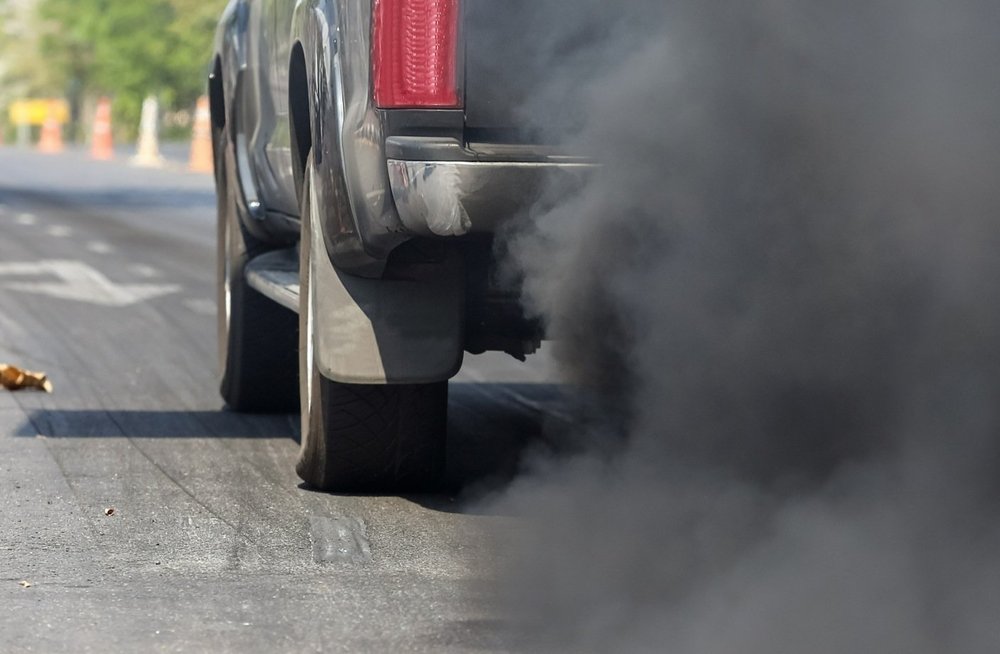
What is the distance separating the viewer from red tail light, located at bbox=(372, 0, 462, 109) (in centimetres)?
447

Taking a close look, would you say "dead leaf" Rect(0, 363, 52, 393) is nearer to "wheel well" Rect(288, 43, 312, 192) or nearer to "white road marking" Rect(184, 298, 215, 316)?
"wheel well" Rect(288, 43, 312, 192)

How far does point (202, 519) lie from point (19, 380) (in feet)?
8.98

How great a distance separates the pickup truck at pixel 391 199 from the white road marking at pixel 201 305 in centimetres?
428

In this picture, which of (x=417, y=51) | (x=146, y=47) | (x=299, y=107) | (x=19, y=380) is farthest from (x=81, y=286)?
(x=146, y=47)

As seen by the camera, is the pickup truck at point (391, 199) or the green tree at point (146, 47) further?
the green tree at point (146, 47)

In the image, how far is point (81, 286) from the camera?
12.1 meters

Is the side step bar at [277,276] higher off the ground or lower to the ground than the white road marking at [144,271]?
higher

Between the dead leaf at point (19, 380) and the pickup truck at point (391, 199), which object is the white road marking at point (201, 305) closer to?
the dead leaf at point (19, 380)

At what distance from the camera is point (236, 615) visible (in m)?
4.10

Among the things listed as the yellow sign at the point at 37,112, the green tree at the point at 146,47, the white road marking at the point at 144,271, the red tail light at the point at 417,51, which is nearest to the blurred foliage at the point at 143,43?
the green tree at the point at 146,47

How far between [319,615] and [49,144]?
163 feet

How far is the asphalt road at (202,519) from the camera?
4016 millimetres

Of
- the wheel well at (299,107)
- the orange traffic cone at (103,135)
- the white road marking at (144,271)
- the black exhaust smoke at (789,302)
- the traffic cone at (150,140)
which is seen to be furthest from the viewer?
the orange traffic cone at (103,135)

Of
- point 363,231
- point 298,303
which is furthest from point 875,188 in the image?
point 298,303
